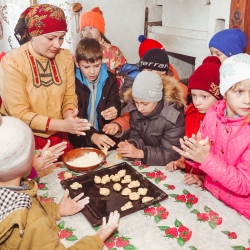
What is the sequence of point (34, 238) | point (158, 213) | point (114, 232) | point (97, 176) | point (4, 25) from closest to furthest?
point (34, 238) < point (114, 232) < point (158, 213) < point (97, 176) < point (4, 25)

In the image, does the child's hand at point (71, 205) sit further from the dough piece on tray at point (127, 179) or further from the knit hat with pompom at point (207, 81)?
the knit hat with pompom at point (207, 81)

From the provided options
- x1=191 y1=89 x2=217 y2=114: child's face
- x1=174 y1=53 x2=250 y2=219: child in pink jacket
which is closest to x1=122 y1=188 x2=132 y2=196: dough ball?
x1=174 y1=53 x2=250 y2=219: child in pink jacket

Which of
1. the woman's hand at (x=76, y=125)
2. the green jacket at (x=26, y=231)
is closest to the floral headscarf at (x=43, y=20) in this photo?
the woman's hand at (x=76, y=125)

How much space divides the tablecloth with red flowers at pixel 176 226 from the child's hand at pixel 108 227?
0.15 feet

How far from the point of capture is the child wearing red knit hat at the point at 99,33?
165 inches

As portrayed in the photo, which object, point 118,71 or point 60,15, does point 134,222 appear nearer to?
point 60,15

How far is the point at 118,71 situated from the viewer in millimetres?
4141

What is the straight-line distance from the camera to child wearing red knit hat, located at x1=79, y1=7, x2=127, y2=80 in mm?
4199

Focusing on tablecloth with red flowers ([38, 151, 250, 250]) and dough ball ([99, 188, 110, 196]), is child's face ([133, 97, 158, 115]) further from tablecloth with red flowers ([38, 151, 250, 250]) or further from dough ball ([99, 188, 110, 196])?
dough ball ([99, 188, 110, 196])

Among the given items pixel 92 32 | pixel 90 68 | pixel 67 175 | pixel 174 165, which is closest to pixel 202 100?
pixel 174 165

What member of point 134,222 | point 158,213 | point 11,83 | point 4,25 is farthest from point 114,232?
point 4,25

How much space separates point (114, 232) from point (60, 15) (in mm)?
1760

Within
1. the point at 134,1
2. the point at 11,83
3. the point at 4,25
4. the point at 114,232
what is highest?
the point at 134,1

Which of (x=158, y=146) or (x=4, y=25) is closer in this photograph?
(x=158, y=146)
